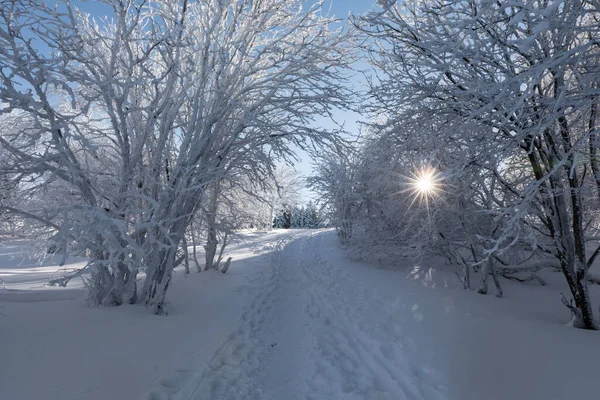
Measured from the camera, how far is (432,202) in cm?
845

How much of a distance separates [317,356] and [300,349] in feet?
1.19

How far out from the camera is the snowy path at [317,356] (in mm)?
3553

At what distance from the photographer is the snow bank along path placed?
354 centimetres

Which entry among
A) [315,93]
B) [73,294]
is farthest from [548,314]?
[73,294]

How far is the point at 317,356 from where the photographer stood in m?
4.50

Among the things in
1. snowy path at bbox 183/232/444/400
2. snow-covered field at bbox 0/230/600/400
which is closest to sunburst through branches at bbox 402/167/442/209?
snow-covered field at bbox 0/230/600/400

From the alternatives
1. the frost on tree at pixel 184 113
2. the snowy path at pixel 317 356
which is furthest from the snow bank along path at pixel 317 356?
the frost on tree at pixel 184 113

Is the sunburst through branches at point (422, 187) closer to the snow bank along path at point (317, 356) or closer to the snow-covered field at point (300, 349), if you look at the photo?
the snow-covered field at point (300, 349)

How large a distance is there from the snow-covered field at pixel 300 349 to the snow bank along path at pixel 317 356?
0.02 m

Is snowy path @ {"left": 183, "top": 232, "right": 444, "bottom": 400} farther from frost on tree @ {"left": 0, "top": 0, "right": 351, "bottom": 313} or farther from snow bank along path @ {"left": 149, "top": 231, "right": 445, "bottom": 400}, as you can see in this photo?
frost on tree @ {"left": 0, "top": 0, "right": 351, "bottom": 313}

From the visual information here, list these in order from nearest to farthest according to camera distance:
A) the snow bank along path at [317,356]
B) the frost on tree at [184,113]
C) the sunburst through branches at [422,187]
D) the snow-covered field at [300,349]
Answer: the snow-covered field at [300,349] → the snow bank along path at [317,356] → the frost on tree at [184,113] → the sunburst through branches at [422,187]

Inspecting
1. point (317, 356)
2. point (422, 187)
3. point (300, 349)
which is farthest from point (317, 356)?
point (422, 187)

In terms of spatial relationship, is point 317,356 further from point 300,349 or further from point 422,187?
point 422,187

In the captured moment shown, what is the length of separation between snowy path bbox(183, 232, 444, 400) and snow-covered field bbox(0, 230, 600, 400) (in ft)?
0.07
